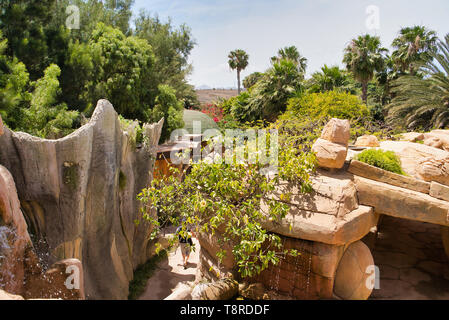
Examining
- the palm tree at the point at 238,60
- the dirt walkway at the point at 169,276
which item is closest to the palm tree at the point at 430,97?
the dirt walkway at the point at 169,276

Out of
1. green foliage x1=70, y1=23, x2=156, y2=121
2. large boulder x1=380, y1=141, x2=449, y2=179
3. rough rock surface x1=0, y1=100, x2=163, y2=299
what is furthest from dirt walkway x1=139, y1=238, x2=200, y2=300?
green foliage x1=70, y1=23, x2=156, y2=121

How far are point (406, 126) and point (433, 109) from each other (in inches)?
46.0

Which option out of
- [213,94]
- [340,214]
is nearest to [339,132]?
[340,214]

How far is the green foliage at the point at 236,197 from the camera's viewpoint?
4988 millimetres

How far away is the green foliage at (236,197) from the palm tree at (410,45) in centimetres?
1756

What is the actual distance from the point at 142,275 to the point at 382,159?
5.72 metres

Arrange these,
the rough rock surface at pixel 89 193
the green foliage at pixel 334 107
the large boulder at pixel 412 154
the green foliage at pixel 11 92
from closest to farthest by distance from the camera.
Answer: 1. the rough rock surface at pixel 89 193
2. the large boulder at pixel 412 154
3. the green foliage at pixel 11 92
4. the green foliage at pixel 334 107

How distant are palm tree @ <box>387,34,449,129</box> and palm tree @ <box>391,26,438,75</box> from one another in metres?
7.01

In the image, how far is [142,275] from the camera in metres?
7.32

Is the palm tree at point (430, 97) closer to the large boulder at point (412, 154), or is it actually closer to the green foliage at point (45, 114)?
the large boulder at point (412, 154)

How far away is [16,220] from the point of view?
372 centimetres

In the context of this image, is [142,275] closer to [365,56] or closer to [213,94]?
[365,56]

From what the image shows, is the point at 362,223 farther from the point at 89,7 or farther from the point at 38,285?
the point at 89,7

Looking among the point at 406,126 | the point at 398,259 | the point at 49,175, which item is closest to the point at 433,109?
the point at 406,126
